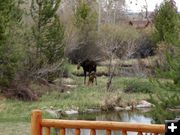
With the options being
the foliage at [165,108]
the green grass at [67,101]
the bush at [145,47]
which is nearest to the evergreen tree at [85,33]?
the bush at [145,47]

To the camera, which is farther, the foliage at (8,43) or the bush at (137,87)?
the bush at (137,87)

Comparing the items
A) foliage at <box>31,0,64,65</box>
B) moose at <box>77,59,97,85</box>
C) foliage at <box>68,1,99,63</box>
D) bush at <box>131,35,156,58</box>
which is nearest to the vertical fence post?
foliage at <box>31,0,64,65</box>

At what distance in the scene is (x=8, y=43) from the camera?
2128 centimetres

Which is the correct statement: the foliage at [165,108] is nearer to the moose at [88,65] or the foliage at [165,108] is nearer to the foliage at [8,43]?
the foliage at [8,43]

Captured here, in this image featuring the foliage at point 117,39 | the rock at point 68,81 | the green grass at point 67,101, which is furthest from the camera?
the foliage at point 117,39

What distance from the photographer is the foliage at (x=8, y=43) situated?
20.6m

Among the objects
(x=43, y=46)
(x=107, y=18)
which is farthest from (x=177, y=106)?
(x=107, y=18)

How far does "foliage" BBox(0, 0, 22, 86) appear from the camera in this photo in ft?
67.6

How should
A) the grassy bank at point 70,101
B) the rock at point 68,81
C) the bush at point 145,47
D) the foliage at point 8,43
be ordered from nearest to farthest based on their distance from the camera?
1. the grassy bank at point 70,101
2. the foliage at point 8,43
3. the rock at point 68,81
4. the bush at point 145,47

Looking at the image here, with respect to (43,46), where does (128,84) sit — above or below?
below

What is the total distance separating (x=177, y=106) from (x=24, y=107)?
925 cm

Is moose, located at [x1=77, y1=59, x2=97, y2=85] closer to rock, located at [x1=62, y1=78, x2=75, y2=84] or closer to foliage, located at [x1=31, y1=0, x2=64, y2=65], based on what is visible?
rock, located at [x1=62, y1=78, x2=75, y2=84]

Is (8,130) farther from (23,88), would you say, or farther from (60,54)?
(60,54)

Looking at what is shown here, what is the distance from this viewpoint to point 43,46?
1000 inches
